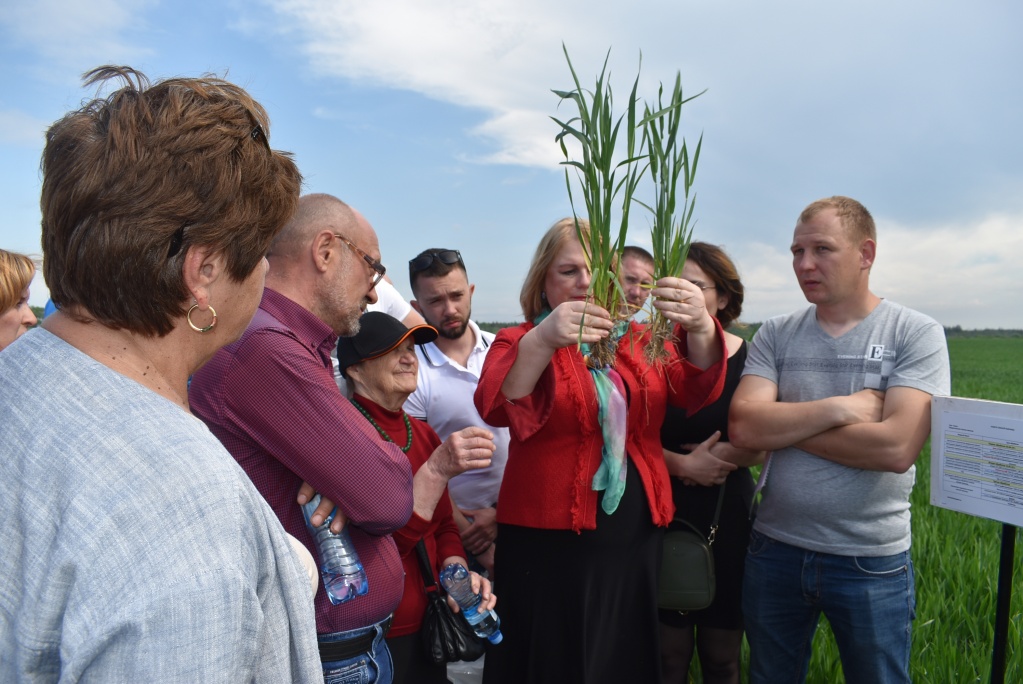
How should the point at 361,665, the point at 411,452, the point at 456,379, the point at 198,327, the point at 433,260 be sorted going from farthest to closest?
the point at 433,260 < the point at 456,379 < the point at 411,452 < the point at 361,665 < the point at 198,327

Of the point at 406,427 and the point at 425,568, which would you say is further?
the point at 406,427

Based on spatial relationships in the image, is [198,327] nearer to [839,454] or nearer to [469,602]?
[469,602]

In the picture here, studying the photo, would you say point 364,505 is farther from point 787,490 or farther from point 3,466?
point 787,490

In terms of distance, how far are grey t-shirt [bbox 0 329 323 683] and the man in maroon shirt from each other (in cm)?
66

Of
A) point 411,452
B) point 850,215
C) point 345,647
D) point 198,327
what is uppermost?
point 850,215

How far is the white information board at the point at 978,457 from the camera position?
229 centimetres

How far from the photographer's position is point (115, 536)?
0.92 m

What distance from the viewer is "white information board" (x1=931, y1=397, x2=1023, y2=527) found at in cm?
229

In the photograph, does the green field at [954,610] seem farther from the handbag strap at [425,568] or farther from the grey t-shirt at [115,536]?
the grey t-shirt at [115,536]

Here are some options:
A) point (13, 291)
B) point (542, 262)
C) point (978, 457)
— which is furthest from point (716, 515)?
point (13, 291)

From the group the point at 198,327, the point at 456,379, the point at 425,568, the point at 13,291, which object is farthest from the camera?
the point at 456,379

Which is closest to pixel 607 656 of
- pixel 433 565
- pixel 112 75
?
pixel 433 565

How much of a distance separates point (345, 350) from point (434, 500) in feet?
2.04

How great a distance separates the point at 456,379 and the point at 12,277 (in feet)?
6.50
